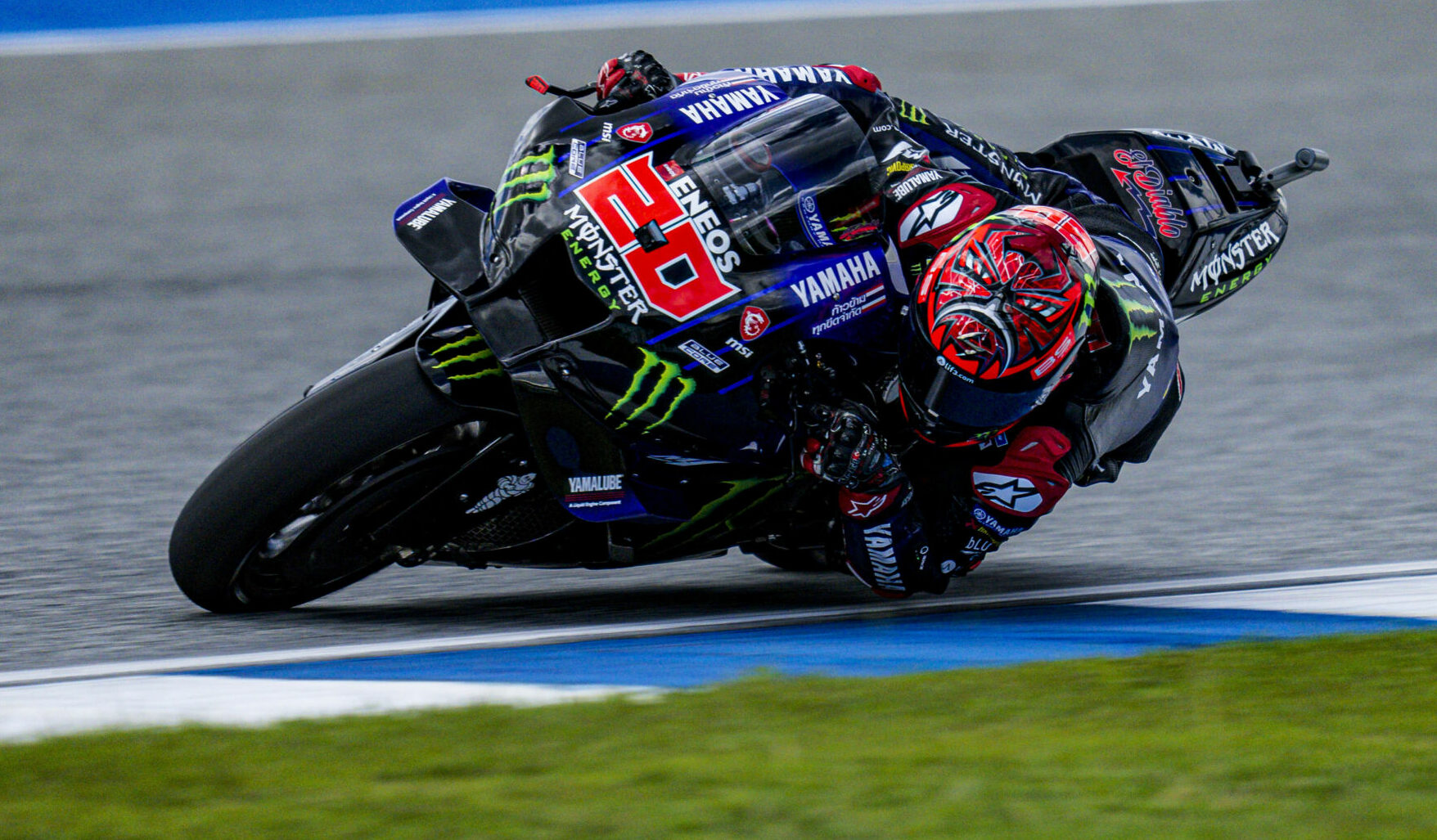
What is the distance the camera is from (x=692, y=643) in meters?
3.79

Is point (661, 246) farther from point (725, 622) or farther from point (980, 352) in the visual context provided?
point (725, 622)

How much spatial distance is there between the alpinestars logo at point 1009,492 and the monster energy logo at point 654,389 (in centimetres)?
77

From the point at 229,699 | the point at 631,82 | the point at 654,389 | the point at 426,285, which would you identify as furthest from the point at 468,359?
the point at 426,285

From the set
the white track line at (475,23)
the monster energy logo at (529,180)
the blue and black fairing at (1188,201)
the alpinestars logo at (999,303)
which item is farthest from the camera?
the white track line at (475,23)

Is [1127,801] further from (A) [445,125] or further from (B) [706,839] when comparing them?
(A) [445,125]

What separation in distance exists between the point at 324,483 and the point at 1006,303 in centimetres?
144

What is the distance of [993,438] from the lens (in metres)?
3.94

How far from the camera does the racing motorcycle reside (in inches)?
141

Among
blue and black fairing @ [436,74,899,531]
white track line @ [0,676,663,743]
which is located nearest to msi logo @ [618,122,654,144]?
blue and black fairing @ [436,74,899,531]

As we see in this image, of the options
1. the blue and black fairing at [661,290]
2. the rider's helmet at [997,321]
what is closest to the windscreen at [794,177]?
the blue and black fairing at [661,290]

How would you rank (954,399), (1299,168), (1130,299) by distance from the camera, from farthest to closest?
(1299,168) < (1130,299) < (954,399)

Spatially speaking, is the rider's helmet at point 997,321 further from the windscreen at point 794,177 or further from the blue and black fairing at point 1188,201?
the blue and black fairing at point 1188,201

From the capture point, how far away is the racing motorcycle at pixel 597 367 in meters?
3.58

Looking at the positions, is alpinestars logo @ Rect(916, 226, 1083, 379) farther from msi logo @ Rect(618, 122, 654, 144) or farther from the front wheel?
the front wheel
